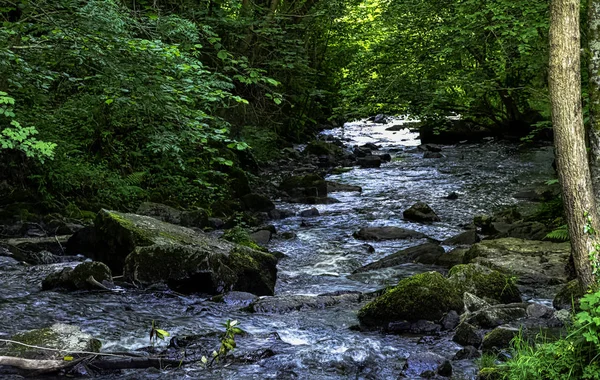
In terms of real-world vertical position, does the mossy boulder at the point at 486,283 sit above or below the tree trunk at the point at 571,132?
below

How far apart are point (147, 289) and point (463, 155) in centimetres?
1840

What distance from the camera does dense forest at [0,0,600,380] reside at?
6.60 meters

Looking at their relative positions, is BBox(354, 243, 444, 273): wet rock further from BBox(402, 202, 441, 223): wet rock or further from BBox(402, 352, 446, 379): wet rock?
BBox(402, 352, 446, 379): wet rock

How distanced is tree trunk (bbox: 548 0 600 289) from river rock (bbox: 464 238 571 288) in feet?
13.1

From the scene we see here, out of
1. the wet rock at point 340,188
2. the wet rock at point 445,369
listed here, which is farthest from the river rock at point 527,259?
the wet rock at point 340,188

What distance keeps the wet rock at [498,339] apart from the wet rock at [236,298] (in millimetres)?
3460

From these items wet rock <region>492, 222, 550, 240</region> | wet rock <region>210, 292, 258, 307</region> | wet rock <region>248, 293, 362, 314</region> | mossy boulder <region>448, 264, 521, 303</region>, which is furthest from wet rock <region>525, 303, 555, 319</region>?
wet rock <region>492, 222, 550, 240</region>

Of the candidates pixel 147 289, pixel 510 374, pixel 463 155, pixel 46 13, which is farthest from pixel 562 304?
pixel 463 155

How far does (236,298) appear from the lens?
943 centimetres

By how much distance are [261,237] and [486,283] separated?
5737 mm

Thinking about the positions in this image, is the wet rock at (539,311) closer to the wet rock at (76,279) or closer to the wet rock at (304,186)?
the wet rock at (76,279)

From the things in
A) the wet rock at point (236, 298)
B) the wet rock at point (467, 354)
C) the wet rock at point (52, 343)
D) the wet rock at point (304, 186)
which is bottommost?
the wet rock at point (467, 354)

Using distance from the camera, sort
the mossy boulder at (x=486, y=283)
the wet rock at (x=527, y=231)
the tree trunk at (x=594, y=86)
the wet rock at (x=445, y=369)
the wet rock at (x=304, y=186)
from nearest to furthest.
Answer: the wet rock at (x=445, y=369) < the tree trunk at (x=594, y=86) < the mossy boulder at (x=486, y=283) < the wet rock at (x=527, y=231) < the wet rock at (x=304, y=186)

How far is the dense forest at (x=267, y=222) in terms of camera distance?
260 inches
